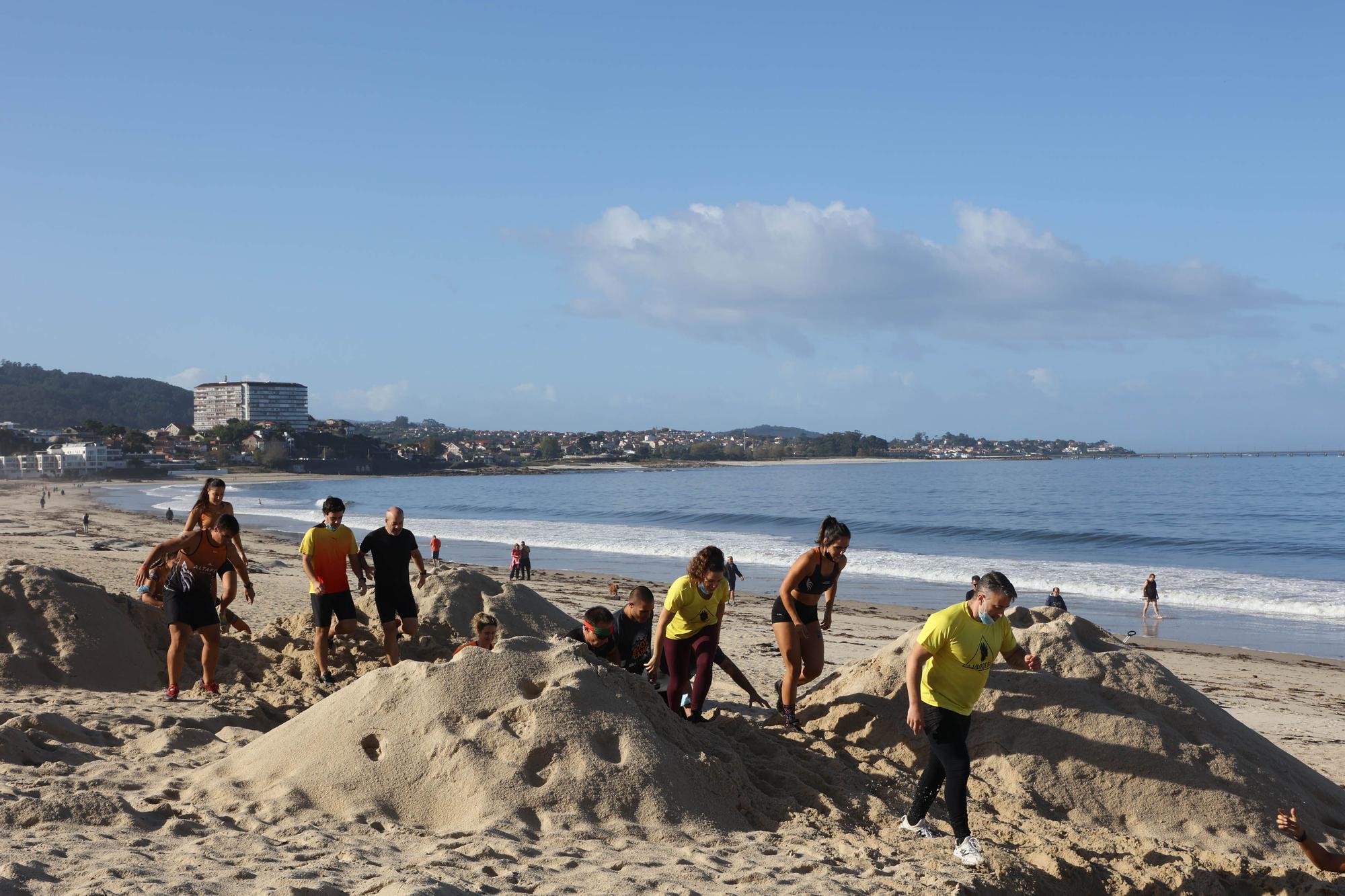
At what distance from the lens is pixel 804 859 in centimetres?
453

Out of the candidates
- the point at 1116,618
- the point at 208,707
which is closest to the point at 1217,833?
the point at 208,707

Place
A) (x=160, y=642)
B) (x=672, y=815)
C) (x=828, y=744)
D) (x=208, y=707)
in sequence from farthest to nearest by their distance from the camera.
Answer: (x=160, y=642), (x=208, y=707), (x=828, y=744), (x=672, y=815)

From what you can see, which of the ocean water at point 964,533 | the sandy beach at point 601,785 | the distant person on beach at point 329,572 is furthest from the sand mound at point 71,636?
the ocean water at point 964,533

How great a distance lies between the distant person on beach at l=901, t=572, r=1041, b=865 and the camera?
186 inches

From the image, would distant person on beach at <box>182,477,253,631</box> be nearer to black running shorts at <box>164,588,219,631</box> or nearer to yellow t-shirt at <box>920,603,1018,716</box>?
black running shorts at <box>164,588,219,631</box>

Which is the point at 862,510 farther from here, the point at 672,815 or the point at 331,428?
the point at 331,428

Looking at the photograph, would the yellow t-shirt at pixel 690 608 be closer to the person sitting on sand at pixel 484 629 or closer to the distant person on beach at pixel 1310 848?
the person sitting on sand at pixel 484 629

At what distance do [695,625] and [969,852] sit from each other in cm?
222

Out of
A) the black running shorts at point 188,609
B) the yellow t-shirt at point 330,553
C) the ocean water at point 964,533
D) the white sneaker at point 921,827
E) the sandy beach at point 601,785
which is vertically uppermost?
the yellow t-shirt at point 330,553

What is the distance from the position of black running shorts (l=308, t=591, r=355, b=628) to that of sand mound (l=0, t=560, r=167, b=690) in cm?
146

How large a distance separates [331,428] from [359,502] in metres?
110

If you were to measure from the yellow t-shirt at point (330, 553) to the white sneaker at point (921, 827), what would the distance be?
175 inches

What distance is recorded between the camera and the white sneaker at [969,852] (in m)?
4.57

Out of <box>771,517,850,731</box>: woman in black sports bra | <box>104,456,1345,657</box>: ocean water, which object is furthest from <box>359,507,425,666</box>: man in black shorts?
<box>104,456,1345,657</box>: ocean water
